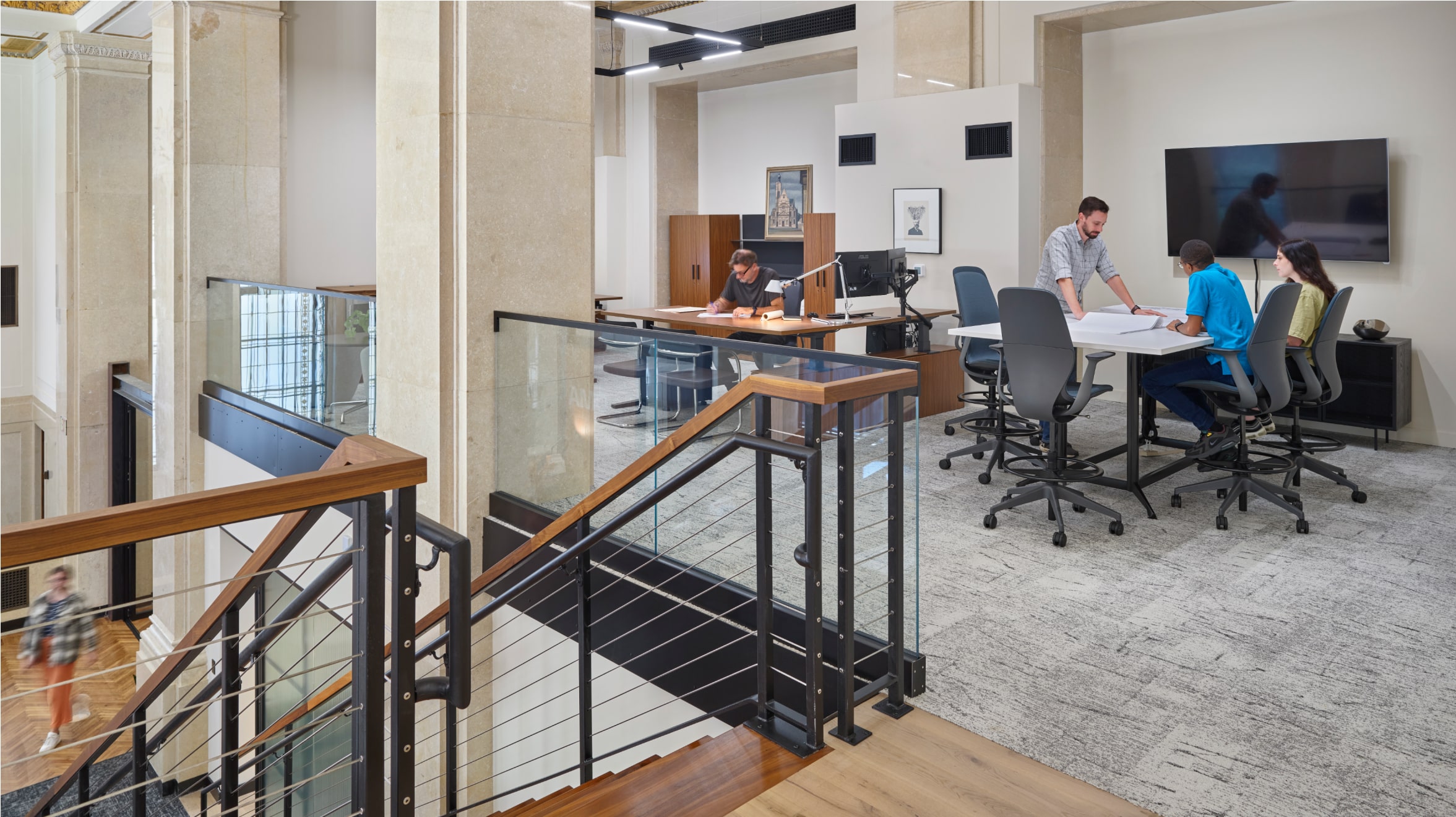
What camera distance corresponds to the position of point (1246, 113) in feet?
24.4

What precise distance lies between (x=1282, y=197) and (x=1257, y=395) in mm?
3060

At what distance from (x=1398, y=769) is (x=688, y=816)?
1.80 m

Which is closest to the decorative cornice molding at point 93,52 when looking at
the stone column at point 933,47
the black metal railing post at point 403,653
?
the stone column at point 933,47

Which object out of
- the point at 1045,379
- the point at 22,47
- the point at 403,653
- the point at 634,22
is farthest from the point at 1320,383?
the point at 22,47

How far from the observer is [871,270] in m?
7.43

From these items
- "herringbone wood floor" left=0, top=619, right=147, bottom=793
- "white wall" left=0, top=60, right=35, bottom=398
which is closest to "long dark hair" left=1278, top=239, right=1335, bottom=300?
"herringbone wood floor" left=0, top=619, right=147, bottom=793

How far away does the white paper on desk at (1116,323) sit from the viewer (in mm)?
5281

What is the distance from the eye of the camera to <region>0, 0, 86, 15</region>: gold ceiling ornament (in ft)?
31.2

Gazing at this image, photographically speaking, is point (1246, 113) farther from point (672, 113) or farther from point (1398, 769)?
point (672, 113)

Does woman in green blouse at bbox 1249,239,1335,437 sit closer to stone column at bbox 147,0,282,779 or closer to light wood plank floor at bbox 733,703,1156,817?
light wood plank floor at bbox 733,703,1156,817

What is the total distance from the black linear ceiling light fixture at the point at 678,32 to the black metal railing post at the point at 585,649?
6.43 m

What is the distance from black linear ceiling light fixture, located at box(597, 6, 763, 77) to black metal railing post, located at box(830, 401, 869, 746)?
6.93 m

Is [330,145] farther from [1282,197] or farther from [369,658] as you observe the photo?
[1282,197]

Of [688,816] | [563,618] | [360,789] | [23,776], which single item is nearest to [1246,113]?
[563,618]
